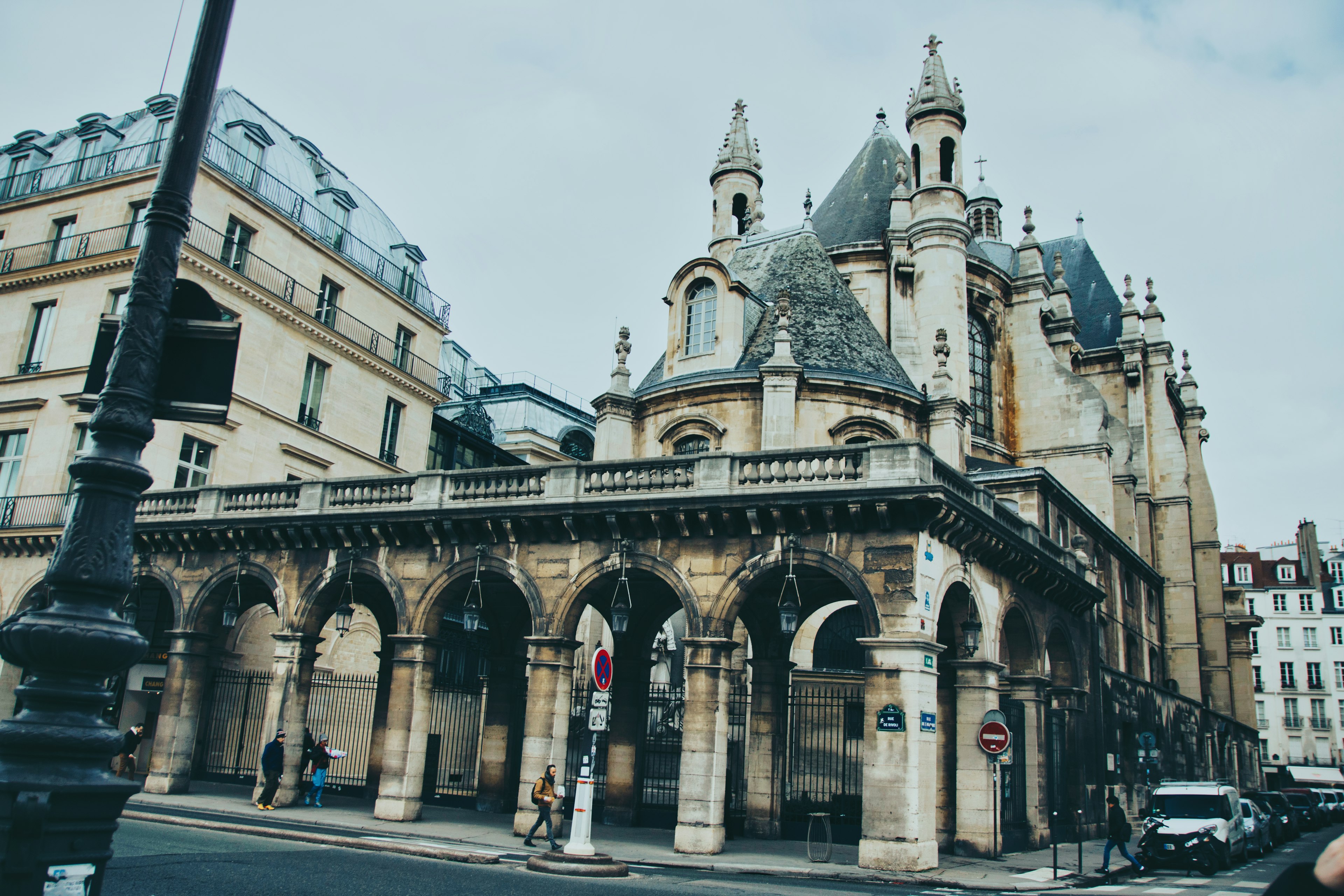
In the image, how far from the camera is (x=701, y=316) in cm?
2830

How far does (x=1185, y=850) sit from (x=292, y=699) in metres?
18.4

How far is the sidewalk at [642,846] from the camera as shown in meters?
15.3

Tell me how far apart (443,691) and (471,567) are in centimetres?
714

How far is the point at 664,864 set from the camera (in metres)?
15.5

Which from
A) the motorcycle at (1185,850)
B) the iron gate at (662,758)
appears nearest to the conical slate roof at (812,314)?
the iron gate at (662,758)

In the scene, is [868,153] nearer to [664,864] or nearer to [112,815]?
[664,864]

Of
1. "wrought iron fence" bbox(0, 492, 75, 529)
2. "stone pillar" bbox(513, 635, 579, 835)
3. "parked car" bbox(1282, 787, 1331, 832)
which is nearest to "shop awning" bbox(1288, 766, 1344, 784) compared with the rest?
"parked car" bbox(1282, 787, 1331, 832)

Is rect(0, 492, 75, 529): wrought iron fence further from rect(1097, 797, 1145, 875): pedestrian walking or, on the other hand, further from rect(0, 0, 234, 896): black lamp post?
rect(1097, 797, 1145, 875): pedestrian walking

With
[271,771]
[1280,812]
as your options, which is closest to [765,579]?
[271,771]

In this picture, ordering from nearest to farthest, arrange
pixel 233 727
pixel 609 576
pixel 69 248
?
pixel 609 576 < pixel 233 727 < pixel 69 248

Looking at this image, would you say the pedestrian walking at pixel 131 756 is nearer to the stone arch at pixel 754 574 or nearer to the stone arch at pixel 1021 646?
the stone arch at pixel 754 574

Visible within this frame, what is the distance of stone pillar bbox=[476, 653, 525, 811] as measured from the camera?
23.2m

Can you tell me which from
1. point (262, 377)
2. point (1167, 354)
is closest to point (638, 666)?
point (262, 377)

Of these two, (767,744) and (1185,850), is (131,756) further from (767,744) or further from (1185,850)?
(1185,850)
